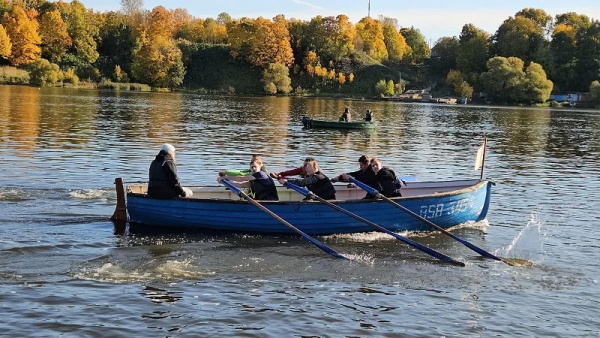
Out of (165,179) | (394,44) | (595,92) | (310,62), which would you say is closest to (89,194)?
(165,179)

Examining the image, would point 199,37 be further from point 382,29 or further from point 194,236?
point 194,236

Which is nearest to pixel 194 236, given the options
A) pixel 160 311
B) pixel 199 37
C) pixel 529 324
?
pixel 160 311

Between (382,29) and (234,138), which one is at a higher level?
(382,29)

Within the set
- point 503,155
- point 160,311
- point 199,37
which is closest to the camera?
point 160,311

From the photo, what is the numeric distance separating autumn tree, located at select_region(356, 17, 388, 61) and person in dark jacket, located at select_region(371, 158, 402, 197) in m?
140

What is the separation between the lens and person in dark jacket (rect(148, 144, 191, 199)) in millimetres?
15922

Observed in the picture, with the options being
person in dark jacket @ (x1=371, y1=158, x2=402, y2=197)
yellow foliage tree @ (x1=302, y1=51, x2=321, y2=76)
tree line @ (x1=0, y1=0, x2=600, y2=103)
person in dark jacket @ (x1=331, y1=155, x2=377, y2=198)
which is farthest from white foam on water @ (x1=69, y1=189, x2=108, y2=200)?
yellow foliage tree @ (x1=302, y1=51, x2=321, y2=76)

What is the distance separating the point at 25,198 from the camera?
1900 centimetres

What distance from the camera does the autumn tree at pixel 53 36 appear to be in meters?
125

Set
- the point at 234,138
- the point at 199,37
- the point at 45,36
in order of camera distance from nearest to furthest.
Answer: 1. the point at 234,138
2. the point at 45,36
3. the point at 199,37

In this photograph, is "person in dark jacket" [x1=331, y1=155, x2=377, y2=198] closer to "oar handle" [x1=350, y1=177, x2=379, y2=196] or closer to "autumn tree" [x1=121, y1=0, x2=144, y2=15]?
"oar handle" [x1=350, y1=177, x2=379, y2=196]

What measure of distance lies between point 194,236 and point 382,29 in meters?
161

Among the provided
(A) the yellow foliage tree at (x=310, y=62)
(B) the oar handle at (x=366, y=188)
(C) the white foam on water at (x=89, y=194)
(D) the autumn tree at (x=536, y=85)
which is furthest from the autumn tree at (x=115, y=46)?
Result: (B) the oar handle at (x=366, y=188)

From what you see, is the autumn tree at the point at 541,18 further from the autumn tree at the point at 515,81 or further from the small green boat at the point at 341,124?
the small green boat at the point at 341,124
